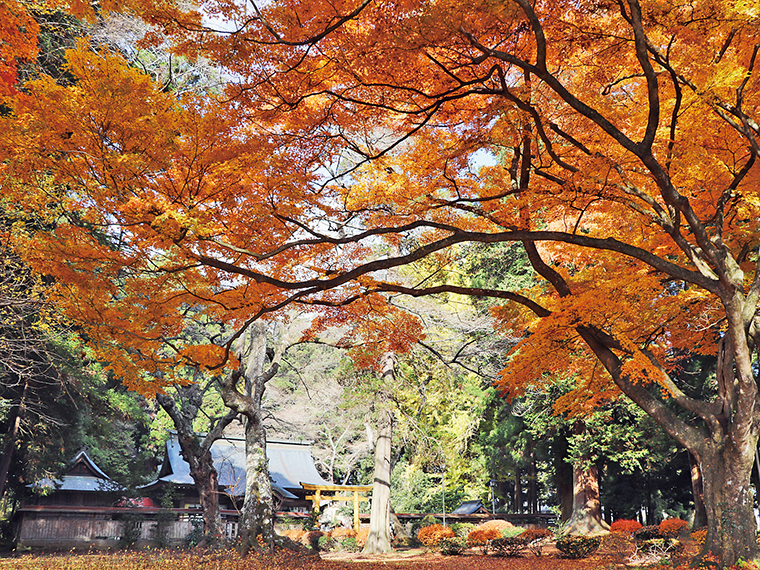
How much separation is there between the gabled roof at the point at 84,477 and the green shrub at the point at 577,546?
16.4m

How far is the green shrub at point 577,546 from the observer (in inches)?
582

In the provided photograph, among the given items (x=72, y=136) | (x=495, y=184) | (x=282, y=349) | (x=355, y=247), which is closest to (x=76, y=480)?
(x=282, y=349)

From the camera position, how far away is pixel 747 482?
293 inches

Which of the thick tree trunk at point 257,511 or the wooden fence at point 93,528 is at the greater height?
the thick tree trunk at point 257,511

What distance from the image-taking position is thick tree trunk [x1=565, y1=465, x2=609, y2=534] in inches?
740

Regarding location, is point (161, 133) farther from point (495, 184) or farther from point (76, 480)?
point (76, 480)

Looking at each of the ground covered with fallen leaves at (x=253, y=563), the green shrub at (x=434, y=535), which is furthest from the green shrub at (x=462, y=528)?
the ground covered with fallen leaves at (x=253, y=563)

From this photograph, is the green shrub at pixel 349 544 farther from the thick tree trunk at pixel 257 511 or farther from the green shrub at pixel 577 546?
the thick tree trunk at pixel 257 511

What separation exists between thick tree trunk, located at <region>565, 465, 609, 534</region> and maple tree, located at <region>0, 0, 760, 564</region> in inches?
437

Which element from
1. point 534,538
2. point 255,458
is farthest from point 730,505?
point 534,538

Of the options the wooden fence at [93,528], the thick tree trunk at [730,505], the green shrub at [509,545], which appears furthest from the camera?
the wooden fence at [93,528]

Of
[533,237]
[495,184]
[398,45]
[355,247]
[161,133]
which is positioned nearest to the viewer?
[398,45]

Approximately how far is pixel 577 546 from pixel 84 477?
63.8ft

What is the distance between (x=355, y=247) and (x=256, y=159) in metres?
5.36
